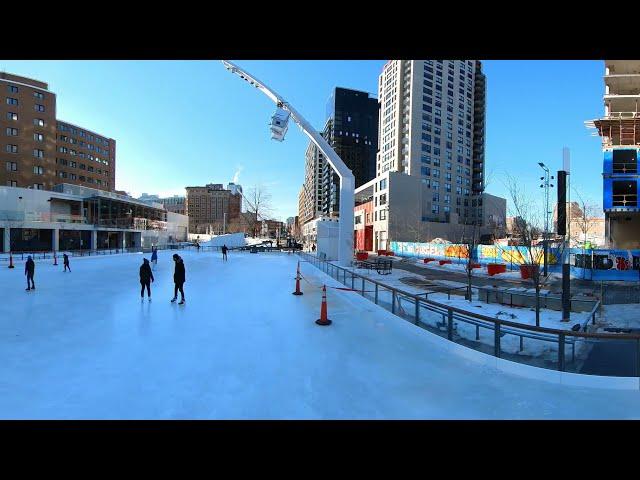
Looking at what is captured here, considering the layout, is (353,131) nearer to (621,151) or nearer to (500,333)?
(621,151)

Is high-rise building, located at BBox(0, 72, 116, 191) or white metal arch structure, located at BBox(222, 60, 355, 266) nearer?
white metal arch structure, located at BBox(222, 60, 355, 266)

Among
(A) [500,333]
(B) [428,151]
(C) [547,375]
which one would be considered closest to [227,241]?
(B) [428,151]

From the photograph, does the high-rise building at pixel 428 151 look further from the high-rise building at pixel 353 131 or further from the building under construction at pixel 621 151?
Answer: the high-rise building at pixel 353 131

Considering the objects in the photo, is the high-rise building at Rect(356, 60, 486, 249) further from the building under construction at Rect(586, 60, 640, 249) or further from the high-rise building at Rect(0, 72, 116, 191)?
the high-rise building at Rect(0, 72, 116, 191)

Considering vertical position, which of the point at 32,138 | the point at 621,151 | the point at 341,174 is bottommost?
the point at 341,174

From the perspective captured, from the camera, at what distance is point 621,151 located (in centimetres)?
2547

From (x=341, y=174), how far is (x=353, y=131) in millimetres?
Answer: 102049

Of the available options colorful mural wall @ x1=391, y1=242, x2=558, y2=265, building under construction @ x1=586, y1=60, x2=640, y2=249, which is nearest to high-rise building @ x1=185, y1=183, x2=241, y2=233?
colorful mural wall @ x1=391, y1=242, x2=558, y2=265

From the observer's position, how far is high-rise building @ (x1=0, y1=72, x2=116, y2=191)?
47.0 metres

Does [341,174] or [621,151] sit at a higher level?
[621,151]

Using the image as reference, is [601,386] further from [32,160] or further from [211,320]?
[32,160]

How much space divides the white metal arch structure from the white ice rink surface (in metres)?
13.2

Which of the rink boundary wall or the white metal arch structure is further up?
the white metal arch structure
